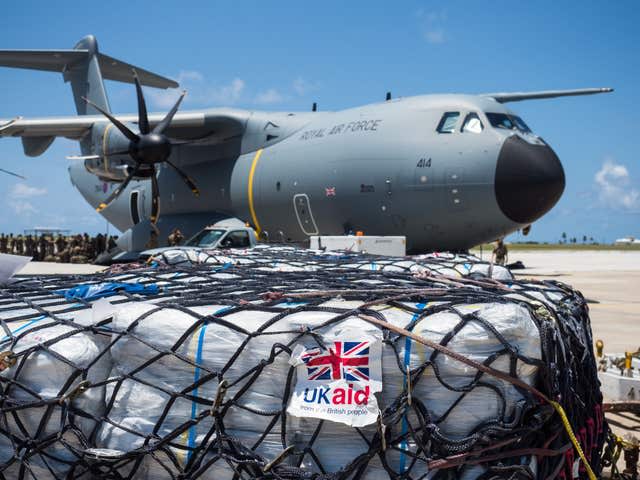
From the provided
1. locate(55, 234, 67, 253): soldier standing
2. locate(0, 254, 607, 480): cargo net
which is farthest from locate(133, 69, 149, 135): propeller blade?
locate(55, 234, 67, 253): soldier standing

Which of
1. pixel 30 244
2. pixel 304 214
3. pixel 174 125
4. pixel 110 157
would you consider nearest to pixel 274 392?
pixel 304 214

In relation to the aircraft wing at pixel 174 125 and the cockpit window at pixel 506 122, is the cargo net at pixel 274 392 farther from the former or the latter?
the aircraft wing at pixel 174 125

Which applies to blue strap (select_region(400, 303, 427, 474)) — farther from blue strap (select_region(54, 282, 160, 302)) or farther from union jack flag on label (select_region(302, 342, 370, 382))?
blue strap (select_region(54, 282, 160, 302))

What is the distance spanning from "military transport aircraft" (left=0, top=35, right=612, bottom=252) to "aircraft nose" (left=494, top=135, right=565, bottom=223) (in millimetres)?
24

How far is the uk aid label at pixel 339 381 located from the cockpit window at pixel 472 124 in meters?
11.2

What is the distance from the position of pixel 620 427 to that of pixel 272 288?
3.14 m

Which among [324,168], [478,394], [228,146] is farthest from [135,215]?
[478,394]

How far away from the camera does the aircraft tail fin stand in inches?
835

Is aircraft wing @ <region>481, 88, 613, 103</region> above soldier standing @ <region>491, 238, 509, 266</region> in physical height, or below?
above

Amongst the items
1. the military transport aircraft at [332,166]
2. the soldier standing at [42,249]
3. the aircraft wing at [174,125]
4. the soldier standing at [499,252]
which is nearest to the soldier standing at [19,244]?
the soldier standing at [42,249]

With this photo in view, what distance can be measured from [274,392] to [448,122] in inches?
455

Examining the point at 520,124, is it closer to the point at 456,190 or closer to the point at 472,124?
the point at 472,124

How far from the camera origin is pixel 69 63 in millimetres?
22766

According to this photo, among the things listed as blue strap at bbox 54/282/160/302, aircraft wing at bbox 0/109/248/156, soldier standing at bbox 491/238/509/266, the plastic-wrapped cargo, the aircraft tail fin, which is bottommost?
soldier standing at bbox 491/238/509/266
